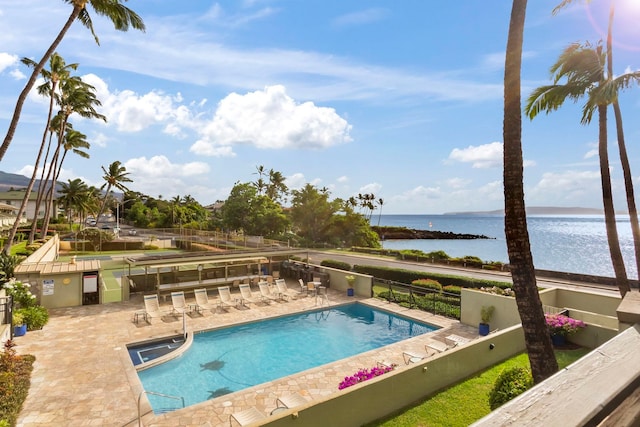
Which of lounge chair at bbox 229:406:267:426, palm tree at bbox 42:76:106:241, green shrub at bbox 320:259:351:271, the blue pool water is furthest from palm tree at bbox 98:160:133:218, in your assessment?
lounge chair at bbox 229:406:267:426

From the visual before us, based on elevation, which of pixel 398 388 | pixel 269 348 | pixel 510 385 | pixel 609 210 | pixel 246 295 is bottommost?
pixel 269 348

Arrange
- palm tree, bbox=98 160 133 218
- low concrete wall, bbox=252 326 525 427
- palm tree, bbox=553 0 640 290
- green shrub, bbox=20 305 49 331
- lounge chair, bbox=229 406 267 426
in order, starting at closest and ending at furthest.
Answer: low concrete wall, bbox=252 326 525 427
lounge chair, bbox=229 406 267 426
palm tree, bbox=553 0 640 290
green shrub, bbox=20 305 49 331
palm tree, bbox=98 160 133 218

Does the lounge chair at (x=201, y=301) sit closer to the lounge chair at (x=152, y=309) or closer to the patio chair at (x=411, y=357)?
the lounge chair at (x=152, y=309)

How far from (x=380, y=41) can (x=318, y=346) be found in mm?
13464

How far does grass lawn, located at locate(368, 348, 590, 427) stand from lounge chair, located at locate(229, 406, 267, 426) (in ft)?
7.77

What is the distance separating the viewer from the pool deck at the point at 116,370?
824 cm

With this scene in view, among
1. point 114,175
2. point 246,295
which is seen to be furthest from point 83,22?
point 114,175

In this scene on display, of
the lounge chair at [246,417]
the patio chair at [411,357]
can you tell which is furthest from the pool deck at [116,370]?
the lounge chair at [246,417]

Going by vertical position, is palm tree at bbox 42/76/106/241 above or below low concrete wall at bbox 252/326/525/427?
above

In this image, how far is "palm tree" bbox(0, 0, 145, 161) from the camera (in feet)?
48.1

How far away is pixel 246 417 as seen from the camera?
768cm

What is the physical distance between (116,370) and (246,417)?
206 inches

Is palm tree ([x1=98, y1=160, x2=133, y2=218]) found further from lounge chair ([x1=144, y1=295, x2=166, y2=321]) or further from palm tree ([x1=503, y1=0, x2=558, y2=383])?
palm tree ([x1=503, y1=0, x2=558, y2=383])

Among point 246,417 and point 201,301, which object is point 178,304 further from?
point 246,417
